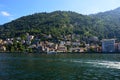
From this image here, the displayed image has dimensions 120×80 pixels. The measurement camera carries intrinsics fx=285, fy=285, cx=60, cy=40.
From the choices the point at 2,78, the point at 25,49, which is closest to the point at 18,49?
the point at 25,49

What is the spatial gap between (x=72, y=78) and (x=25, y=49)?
159m

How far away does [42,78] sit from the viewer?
4241 centimetres

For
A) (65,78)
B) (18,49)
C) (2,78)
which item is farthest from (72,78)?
(18,49)

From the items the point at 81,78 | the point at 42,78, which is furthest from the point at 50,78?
the point at 81,78

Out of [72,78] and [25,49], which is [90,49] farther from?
[72,78]

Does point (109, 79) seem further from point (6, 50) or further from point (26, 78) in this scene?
point (6, 50)

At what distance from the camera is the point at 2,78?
42219mm

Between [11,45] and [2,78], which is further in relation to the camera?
[11,45]

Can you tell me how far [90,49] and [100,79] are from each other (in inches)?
6136

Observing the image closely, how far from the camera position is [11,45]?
655 ft

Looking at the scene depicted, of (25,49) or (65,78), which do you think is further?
(25,49)

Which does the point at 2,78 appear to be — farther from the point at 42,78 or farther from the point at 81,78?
the point at 81,78

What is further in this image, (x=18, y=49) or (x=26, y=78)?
(x=18, y=49)

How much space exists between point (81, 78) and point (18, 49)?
156 m
